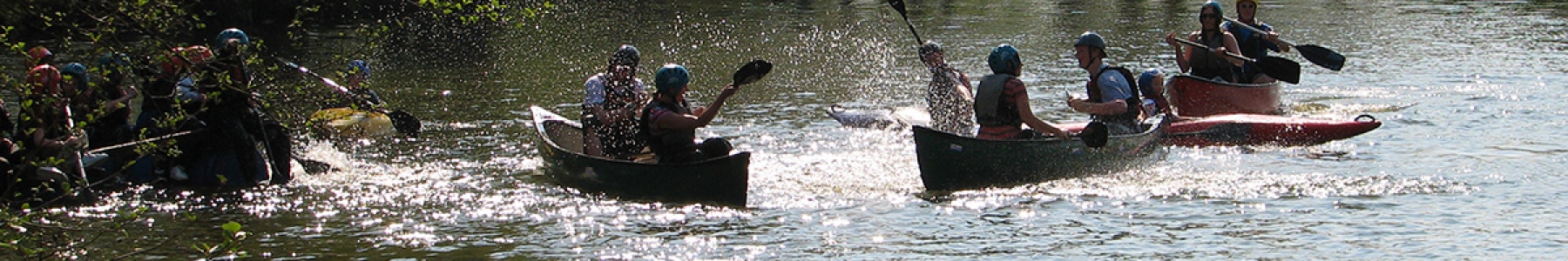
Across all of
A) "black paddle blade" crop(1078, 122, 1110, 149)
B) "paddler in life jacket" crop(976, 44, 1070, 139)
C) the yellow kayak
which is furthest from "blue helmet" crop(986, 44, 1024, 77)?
the yellow kayak

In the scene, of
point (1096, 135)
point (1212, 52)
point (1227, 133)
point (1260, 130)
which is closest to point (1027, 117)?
point (1096, 135)

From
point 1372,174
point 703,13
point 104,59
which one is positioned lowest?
point 1372,174

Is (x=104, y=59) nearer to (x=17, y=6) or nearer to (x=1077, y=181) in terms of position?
(x=17, y=6)

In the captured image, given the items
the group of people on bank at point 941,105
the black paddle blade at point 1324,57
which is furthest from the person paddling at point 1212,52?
the group of people on bank at point 941,105

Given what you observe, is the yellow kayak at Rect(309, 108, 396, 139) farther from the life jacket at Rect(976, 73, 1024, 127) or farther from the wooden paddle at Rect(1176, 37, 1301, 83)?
the wooden paddle at Rect(1176, 37, 1301, 83)

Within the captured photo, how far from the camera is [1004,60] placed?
1248 centimetres

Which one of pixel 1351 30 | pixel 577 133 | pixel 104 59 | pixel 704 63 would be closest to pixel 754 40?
pixel 704 63

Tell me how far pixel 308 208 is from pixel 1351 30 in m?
23.1

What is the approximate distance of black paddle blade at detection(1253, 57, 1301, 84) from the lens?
17172mm

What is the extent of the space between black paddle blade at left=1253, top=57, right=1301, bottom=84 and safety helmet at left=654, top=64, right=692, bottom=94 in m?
7.72

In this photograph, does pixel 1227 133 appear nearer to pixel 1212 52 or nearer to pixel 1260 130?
pixel 1260 130

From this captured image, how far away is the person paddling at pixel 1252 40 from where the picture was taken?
18172mm

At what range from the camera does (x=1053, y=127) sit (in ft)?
41.7

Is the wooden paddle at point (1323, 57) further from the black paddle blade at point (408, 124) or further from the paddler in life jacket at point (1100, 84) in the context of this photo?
the black paddle blade at point (408, 124)
